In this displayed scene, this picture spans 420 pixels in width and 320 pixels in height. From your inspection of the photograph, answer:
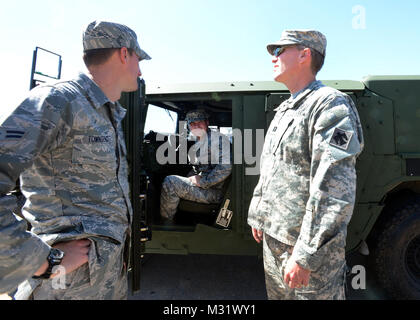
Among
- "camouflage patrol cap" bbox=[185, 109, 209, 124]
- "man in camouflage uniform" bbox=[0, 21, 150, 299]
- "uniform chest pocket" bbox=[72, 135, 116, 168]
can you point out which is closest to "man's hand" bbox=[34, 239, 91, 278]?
"man in camouflage uniform" bbox=[0, 21, 150, 299]

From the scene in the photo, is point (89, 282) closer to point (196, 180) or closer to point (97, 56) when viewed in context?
point (97, 56)

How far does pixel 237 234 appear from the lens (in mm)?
2518

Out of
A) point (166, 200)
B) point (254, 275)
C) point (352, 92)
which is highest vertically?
point (352, 92)

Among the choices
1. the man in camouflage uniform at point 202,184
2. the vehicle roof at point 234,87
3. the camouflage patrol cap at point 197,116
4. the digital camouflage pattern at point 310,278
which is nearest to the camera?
the digital camouflage pattern at point 310,278

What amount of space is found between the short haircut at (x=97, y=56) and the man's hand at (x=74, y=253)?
72 cm

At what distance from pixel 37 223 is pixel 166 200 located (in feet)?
6.24

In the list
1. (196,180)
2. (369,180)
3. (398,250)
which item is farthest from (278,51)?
(398,250)

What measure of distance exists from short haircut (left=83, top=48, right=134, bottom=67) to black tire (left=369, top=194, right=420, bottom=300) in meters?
2.52

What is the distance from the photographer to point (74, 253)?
0.99 m

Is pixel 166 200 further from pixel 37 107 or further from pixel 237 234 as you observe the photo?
pixel 37 107

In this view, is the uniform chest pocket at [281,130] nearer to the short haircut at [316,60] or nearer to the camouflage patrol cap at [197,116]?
the short haircut at [316,60]

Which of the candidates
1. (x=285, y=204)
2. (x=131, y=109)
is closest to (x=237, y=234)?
(x=285, y=204)

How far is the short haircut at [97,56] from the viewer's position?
3.92 feet

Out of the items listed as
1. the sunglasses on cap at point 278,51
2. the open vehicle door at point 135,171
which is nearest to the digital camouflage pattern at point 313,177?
the sunglasses on cap at point 278,51
